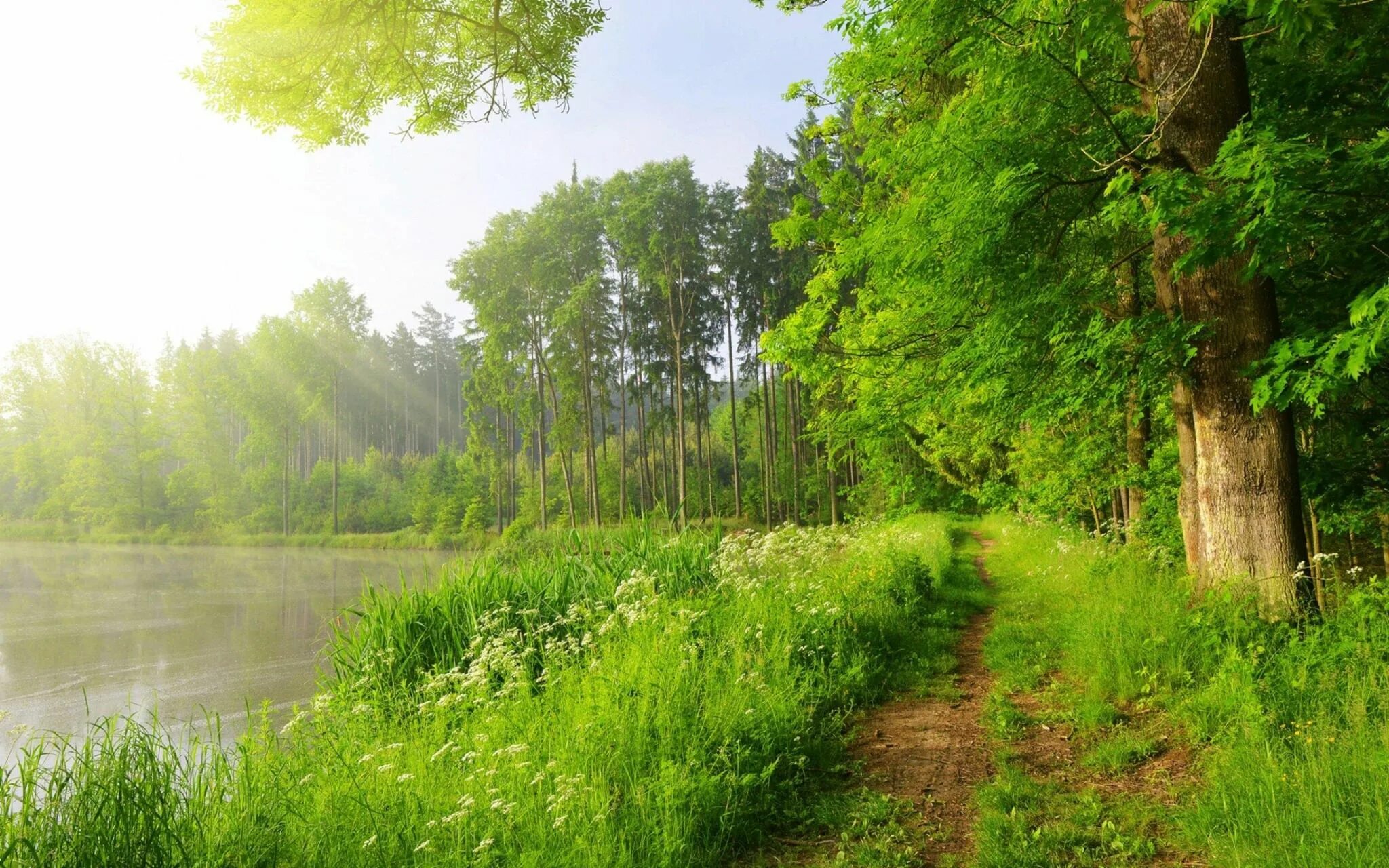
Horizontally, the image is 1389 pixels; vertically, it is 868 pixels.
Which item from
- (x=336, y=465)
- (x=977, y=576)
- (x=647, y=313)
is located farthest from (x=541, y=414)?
(x=977, y=576)

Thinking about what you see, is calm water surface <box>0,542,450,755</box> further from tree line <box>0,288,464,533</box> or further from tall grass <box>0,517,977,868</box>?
tree line <box>0,288,464,533</box>

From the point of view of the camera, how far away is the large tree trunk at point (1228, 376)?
4.63 meters

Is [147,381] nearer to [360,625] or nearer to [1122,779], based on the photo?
[360,625]

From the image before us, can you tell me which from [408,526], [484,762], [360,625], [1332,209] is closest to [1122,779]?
[484,762]

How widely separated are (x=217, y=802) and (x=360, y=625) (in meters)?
4.25

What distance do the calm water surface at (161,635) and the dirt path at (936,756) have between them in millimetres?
3999

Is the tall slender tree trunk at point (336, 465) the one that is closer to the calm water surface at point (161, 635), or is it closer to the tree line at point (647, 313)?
the tree line at point (647, 313)

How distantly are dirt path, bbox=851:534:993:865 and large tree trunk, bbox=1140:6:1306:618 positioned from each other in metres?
1.93

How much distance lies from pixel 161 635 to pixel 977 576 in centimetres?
1405

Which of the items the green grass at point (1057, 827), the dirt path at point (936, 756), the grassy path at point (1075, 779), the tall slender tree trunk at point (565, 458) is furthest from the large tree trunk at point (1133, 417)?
the tall slender tree trunk at point (565, 458)

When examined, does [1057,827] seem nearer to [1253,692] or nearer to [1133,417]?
[1253,692]

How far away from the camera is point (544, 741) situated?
369 cm

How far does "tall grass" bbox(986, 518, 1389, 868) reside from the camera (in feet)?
8.39

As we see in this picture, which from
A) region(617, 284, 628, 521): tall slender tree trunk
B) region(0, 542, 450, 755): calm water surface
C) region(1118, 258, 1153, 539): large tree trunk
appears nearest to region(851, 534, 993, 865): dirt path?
region(1118, 258, 1153, 539): large tree trunk
